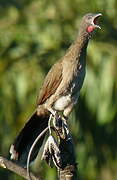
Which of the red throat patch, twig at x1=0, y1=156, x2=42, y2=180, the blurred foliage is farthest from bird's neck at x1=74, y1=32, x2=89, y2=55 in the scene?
twig at x1=0, y1=156, x2=42, y2=180

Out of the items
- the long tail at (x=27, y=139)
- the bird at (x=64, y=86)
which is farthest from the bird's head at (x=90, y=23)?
the long tail at (x=27, y=139)

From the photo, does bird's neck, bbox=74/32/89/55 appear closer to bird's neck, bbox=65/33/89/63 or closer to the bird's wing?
bird's neck, bbox=65/33/89/63

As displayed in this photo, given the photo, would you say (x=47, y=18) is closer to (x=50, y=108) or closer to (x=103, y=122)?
(x=103, y=122)


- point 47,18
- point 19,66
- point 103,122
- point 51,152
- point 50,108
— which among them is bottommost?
point 51,152

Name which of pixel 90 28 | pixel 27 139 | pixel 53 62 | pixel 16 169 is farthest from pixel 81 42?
pixel 16 169

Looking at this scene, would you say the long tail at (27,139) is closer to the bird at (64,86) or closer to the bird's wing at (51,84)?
the bird at (64,86)

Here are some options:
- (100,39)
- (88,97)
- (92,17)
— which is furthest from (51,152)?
(100,39)
